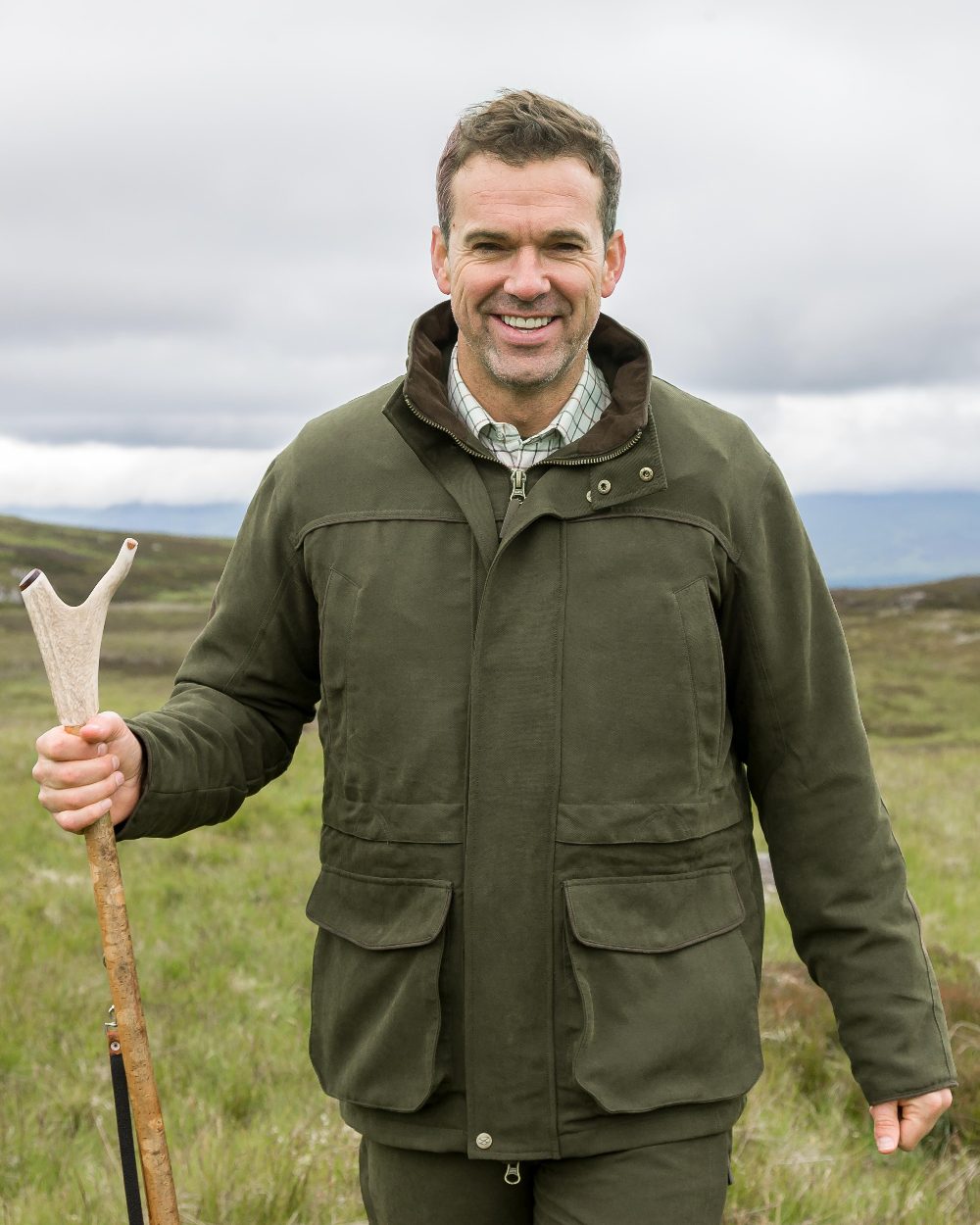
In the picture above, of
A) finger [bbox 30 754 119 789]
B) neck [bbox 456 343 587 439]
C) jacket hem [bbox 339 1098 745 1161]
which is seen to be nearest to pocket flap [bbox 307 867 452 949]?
jacket hem [bbox 339 1098 745 1161]

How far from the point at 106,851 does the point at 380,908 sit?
72cm

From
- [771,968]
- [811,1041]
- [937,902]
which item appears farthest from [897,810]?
[811,1041]

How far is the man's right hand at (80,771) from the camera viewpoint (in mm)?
3082

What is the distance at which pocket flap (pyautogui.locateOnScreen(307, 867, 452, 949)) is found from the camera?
128 inches

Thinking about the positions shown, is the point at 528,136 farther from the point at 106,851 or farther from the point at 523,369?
the point at 106,851

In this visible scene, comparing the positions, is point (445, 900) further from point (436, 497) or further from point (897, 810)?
point (897, 810)

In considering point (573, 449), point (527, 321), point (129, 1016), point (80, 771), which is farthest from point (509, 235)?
point (129, 1016)

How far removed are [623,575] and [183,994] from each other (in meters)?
4.93

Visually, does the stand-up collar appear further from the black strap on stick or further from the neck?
the black strap on stick

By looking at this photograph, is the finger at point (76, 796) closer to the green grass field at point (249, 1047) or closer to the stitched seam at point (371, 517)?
the stitched seam at point (371, 517)

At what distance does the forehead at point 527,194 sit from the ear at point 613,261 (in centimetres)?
25

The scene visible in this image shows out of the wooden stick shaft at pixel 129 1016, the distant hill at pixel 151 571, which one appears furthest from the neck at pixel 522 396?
the distant hill at pixel 151 571

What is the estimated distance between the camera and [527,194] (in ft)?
11.5

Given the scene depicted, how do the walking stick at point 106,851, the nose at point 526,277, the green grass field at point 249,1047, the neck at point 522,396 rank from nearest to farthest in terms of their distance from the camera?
the walking stick at point 106,851 → the nose at point 526,277 → the neck at point 522,396 → the green grass field at point 249,1047
